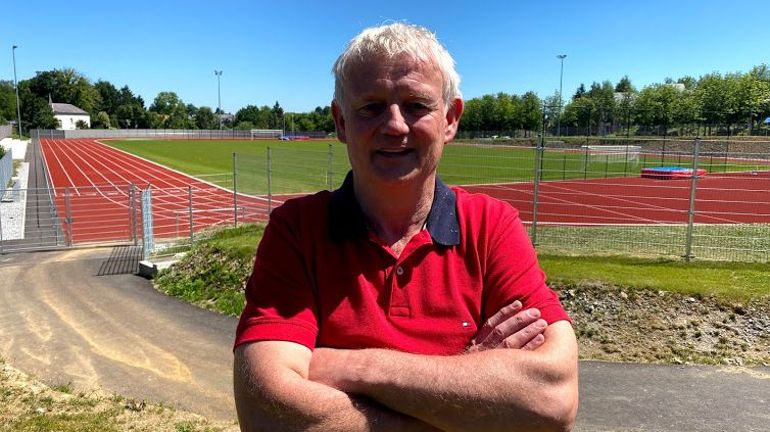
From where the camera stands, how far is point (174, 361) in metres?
7.01

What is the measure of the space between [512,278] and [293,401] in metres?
0.86

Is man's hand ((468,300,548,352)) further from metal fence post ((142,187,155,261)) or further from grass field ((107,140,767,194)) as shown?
grass field ((107,140,767,194))

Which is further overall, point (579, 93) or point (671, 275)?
point (579, 93)

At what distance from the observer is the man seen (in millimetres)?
1841

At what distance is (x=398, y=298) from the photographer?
2006 mm

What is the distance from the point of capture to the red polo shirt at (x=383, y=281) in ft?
6.54

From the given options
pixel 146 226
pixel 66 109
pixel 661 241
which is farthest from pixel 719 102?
pixel 66 109

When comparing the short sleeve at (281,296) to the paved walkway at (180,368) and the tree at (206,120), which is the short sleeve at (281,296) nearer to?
the paved walkway at (180,368)

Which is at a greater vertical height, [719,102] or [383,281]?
[719,102]

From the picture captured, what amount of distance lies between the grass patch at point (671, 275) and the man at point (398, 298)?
254 inches

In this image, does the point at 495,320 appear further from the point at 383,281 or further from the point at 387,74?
the point at 387,74

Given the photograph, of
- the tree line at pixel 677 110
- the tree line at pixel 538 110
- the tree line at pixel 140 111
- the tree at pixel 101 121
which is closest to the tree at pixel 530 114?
the tree line at pixel 538 110

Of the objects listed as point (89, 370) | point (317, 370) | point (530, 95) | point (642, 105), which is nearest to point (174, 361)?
point (89, 370)

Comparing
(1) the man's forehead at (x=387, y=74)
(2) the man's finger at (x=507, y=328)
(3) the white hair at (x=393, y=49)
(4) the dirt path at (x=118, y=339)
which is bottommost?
(4) the dirt path at (x=118, y=339)
